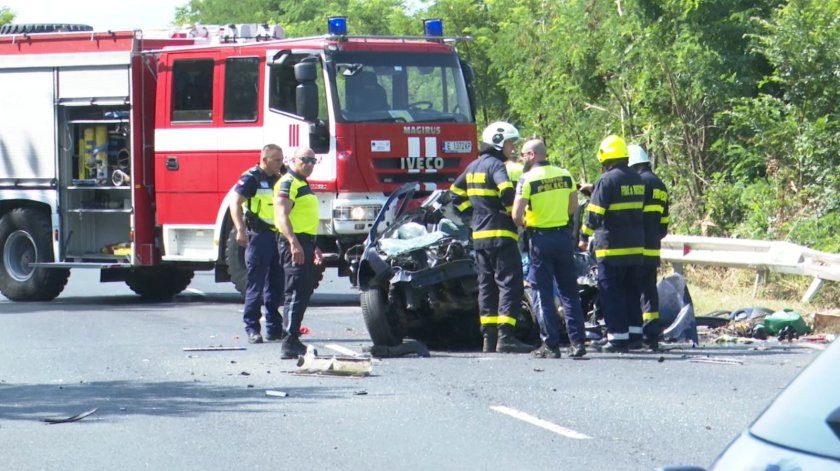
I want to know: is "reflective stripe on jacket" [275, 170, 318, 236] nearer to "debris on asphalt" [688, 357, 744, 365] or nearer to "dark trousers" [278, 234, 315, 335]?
"dark trousers" [278, 234, 315, 335]

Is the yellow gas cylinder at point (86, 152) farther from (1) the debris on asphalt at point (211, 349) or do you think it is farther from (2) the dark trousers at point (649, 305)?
(2) the dark trousers at point (649, 305)

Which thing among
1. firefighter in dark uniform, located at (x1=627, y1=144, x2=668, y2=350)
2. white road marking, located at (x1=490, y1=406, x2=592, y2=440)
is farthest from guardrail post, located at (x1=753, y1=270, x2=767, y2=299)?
white road marking, located at (x1=490, y1=406, x2=592, y2=440)

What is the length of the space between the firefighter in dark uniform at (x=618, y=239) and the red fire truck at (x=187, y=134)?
4476mm

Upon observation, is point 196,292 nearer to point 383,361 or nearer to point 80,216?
point 80,216

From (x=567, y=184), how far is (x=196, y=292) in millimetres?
10302

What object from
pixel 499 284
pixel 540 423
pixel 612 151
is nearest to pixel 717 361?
pixel 499 284

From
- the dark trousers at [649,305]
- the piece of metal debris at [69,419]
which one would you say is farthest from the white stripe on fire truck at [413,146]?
the piece of metal debris at [69,419]

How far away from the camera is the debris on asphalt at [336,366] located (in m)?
10.5

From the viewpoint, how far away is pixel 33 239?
60.4 ft

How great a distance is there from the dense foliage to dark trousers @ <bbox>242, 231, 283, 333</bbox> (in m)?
7.36

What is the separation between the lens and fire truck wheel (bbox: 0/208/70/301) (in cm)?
1838

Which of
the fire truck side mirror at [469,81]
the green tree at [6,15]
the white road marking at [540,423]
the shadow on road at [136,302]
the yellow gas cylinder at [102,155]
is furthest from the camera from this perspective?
the green tree at [6,15]

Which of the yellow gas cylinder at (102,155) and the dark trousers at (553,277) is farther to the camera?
the yellow gas cylinder at (102,155)

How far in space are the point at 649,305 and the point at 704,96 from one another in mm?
9073
